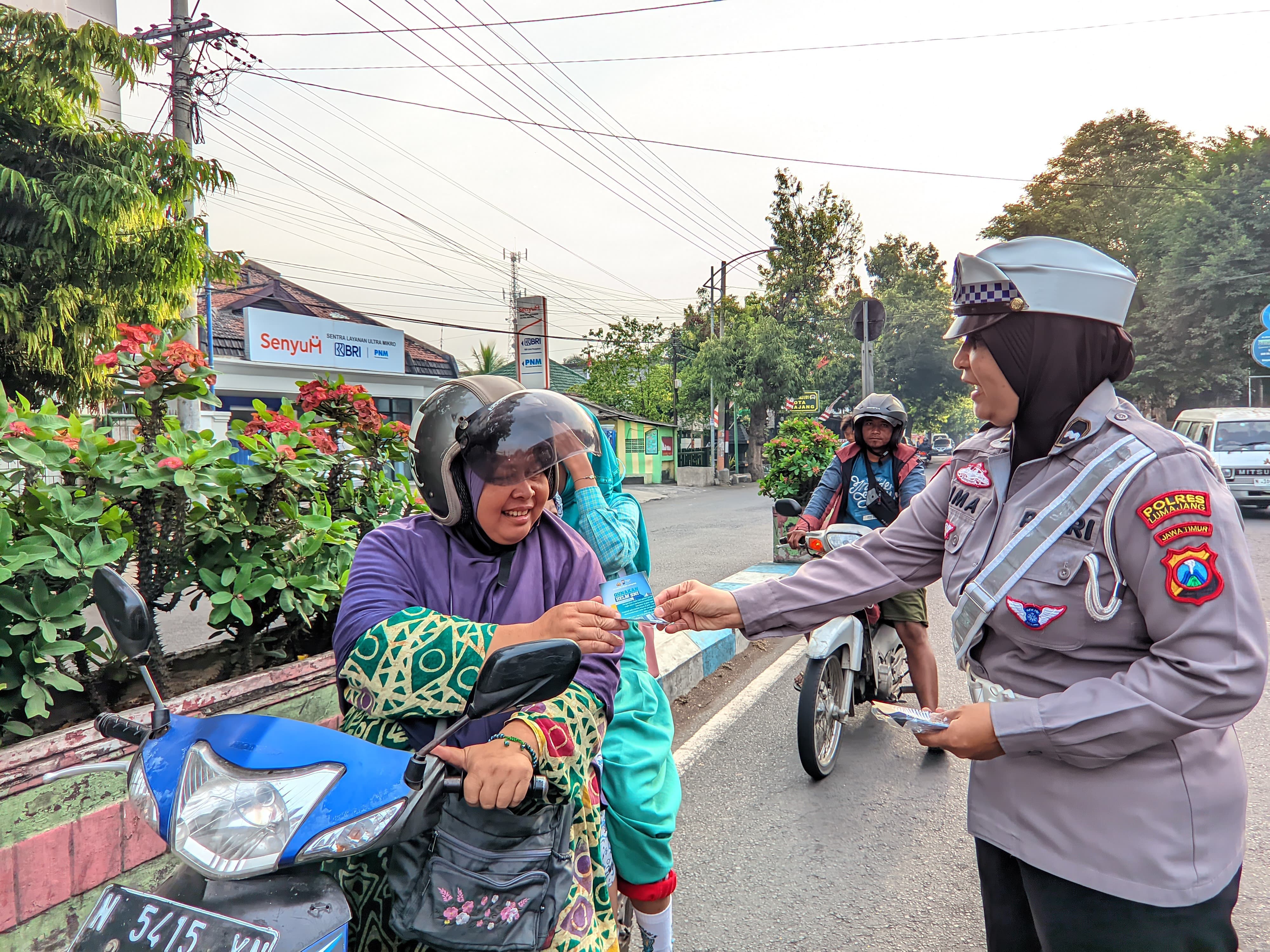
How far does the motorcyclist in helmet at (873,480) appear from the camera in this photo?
4617 mm

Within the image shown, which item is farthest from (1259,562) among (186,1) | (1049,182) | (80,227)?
(1049,182)

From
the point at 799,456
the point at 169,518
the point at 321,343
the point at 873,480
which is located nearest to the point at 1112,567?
the point at 169,518

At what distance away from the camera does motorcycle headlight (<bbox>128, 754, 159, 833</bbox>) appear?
1.15m

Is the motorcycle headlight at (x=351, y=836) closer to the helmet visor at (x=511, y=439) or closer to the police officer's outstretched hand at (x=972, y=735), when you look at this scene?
the helmet visor at (x=511, y=439)

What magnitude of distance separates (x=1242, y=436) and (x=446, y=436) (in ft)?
56.0

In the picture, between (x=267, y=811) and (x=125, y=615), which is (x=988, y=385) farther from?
(x=125, y=615)

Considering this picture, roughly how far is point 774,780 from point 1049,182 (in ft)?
129

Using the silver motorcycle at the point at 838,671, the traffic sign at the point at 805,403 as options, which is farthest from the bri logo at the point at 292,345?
the silver motorcycle at the point at 838,671

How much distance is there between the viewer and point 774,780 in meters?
3.88

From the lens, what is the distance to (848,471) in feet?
16.1

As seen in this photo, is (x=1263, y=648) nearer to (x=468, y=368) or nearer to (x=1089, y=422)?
(x=1089, y=422)

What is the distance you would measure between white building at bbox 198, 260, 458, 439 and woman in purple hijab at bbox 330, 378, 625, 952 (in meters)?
18.3

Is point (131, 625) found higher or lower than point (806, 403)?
lower

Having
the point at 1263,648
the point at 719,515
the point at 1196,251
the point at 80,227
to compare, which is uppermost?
the point at 1196,251
